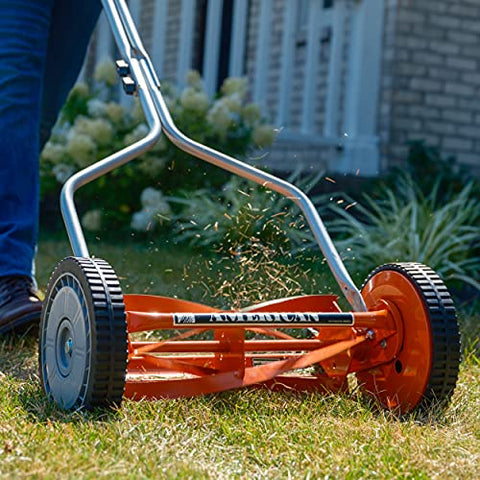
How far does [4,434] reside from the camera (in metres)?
1.72

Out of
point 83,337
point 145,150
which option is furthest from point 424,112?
point 83,337

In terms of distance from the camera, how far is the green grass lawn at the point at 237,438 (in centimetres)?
157

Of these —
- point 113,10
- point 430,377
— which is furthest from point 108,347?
point 113,10

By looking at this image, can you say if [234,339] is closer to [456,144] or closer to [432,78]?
[432,78]

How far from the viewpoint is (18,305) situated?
2561mm

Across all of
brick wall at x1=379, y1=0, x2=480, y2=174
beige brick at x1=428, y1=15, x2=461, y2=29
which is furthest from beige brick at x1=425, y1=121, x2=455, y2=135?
beige brick at x1=428, y1=15, x2=461, y2=29

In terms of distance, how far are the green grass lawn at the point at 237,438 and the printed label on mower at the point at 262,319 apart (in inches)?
6.8

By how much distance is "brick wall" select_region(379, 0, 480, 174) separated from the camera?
6742 mm

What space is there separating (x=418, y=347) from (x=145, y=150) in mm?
700

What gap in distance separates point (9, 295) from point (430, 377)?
1.16 m

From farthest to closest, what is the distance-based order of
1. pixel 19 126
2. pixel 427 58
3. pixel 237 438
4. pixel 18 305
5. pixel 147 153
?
pixel 427 58 → pixel 147 153 → pixel 19 126 → pixel 18 305 → pixel 237 438

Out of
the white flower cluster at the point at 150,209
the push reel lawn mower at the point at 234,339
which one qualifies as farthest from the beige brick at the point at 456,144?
the push reel lawn mower at the point at 234,339

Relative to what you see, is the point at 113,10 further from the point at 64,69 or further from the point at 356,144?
the point at 356,144

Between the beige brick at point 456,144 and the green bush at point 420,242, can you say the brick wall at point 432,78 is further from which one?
the green bush at point 420,242
